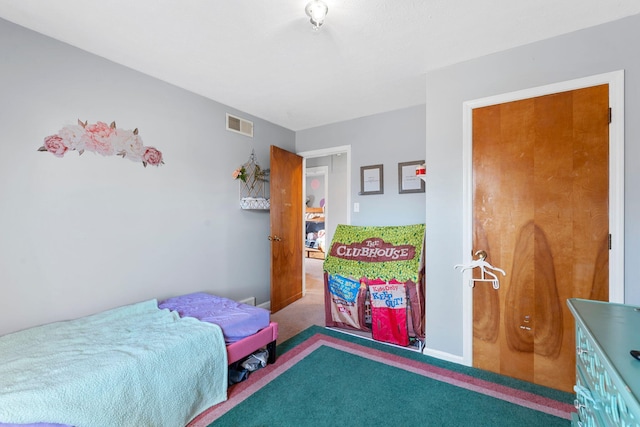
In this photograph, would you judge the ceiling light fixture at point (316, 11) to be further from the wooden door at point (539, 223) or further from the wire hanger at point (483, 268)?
the wire hanger at point (483, 268)

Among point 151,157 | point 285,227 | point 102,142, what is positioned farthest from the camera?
point 285,227

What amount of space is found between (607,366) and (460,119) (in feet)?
6.27

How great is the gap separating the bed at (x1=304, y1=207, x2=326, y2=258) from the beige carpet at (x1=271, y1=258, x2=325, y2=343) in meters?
2.40

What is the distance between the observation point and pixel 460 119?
2201mm

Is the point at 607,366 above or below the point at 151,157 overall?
below

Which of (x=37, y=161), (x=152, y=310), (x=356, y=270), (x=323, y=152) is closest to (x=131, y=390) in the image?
(x=152, y=310)

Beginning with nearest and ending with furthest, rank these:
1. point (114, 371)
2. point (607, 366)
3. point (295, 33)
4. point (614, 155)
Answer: point (607, 366)
point (114, 371)
point (614, 155)
point (295, 33)

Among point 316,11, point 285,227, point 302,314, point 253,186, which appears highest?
point 316,11

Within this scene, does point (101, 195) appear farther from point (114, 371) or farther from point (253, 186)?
point (253, 186)

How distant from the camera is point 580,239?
1.84 meters

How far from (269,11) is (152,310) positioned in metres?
2.26

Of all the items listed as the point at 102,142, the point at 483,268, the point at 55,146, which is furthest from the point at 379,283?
the point at 55,146

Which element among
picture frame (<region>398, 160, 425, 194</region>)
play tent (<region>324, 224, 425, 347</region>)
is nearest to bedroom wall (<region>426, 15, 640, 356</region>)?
play tent (<region>324, 224, 425, 347</region>)

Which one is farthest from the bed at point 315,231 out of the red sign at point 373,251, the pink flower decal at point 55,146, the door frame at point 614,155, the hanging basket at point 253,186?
the door frame at point 614,155
